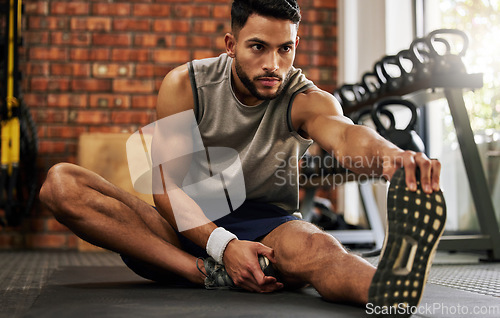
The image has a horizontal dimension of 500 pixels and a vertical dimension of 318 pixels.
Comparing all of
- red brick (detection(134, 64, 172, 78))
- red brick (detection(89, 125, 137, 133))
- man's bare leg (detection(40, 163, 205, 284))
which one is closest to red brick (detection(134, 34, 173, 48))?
red brick (detection(134, 64, 172, 78))

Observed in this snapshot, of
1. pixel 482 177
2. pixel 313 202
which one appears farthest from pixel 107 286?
pixel 313 202

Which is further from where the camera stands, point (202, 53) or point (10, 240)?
point (202, 53)

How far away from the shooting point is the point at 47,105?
437 cm

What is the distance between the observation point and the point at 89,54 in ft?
14.5

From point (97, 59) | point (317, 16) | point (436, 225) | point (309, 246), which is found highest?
point (317, 16)

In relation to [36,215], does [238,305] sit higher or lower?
higher

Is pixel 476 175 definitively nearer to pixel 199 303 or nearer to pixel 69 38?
pixel 199 303

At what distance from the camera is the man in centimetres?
146

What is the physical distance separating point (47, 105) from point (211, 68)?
116 inches

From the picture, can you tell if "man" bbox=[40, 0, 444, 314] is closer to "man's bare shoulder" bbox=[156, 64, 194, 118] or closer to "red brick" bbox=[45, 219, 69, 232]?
"man's bare shoulder" bbox=[156, 64, 194, 118]

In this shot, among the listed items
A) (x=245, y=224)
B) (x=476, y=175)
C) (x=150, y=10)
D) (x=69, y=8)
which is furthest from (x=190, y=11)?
(x=245, y=224)

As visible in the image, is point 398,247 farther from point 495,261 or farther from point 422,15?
point 422,15

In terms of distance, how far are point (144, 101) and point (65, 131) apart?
2.13 ft

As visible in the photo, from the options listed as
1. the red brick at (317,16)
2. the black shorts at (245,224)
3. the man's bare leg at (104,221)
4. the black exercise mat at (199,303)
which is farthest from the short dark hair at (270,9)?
the red brick at (317,16)
